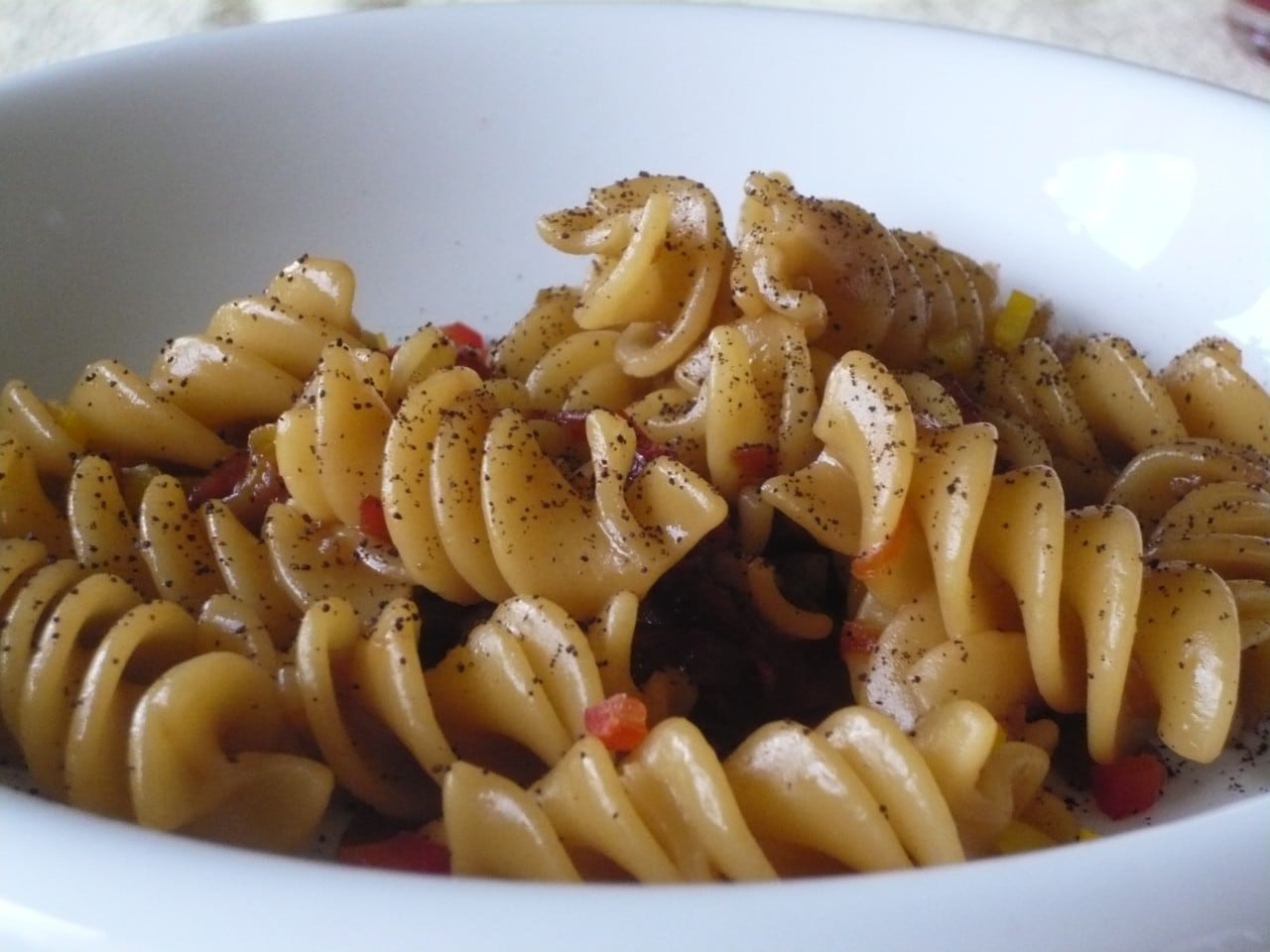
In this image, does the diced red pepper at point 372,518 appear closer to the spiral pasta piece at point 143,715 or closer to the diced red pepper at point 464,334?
the spiral pasta piece at point 143,715

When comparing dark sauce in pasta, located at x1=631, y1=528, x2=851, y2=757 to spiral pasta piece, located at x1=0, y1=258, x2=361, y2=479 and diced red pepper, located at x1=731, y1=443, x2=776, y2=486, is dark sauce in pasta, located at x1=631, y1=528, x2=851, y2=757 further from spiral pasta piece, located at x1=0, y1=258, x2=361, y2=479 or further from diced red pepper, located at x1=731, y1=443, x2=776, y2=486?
spiral pasta piece, located at x1=0, y1=258, x2=361, y2=479

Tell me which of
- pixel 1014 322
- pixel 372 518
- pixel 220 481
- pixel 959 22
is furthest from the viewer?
pixel 959 22

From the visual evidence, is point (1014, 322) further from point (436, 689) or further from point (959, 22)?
point (959, 22)

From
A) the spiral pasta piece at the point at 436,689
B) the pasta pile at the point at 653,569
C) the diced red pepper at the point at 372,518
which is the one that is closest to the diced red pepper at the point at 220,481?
the pasta pile at the point at 653,569

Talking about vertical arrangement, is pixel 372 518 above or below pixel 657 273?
below

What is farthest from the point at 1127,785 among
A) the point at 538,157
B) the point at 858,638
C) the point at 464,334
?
the point at 538,157
